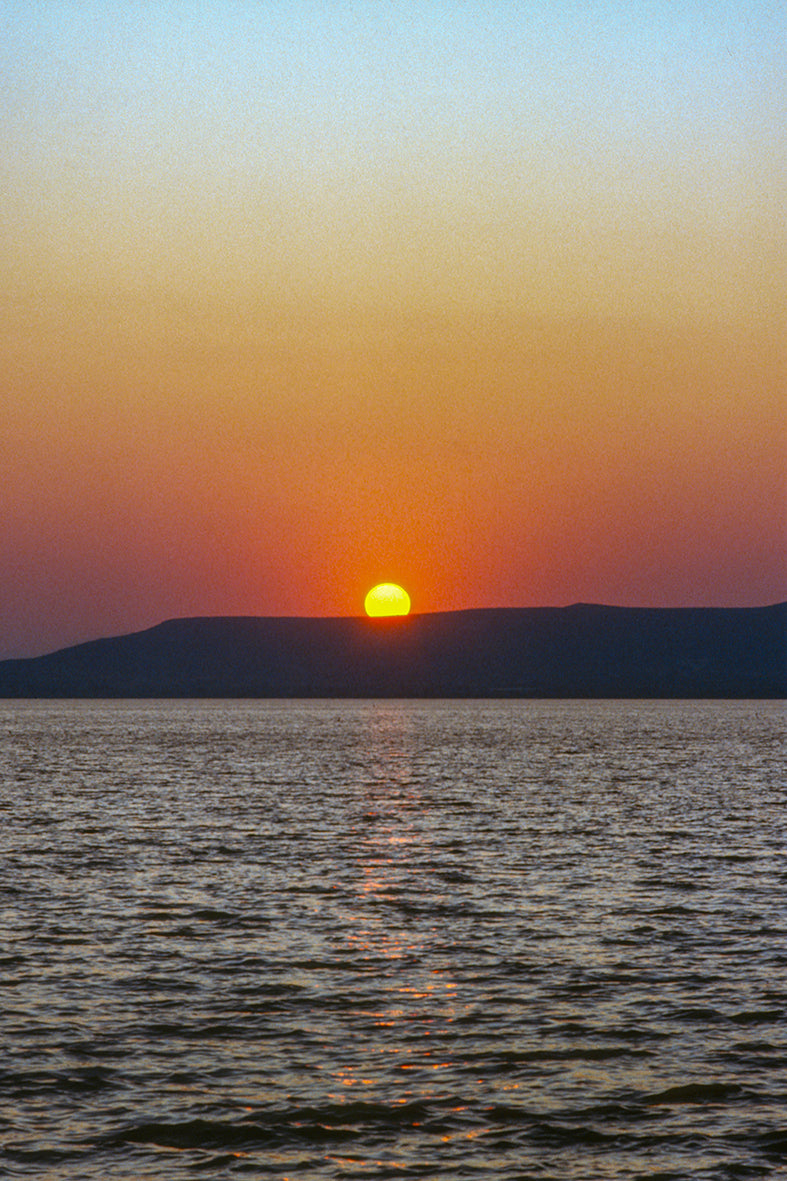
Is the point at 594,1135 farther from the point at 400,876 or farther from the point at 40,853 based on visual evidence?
the point at 40,853

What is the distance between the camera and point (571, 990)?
948 inches

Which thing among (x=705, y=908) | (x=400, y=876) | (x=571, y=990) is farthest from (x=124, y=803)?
(x=571, y=990)

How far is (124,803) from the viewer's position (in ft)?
216

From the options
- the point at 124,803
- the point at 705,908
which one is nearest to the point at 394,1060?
the point at 705,908

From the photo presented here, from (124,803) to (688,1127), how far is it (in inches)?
2043

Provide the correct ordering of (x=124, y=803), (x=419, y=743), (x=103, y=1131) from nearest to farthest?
1. (x=103, y=1131)
2. (x=124, y=803)
3. (x=419, y=743)

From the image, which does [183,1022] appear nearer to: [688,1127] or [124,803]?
[688,1127]

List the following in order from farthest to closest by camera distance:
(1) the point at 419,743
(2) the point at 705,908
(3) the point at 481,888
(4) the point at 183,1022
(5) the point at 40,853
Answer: (1) the point at 419,743, (5) the point at 40,853, (3) the point at 481,888, (2) the point at 705,908, (4) the point at 183,1022

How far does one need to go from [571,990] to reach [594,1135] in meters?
7.61

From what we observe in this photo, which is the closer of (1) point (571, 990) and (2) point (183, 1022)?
(2) point (183, 1022)

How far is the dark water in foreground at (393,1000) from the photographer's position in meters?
16.3

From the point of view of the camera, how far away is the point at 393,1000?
23328mm

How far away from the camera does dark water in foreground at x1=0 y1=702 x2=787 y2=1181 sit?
642 inches

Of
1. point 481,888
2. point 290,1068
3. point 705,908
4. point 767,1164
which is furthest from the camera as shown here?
point 481,888
